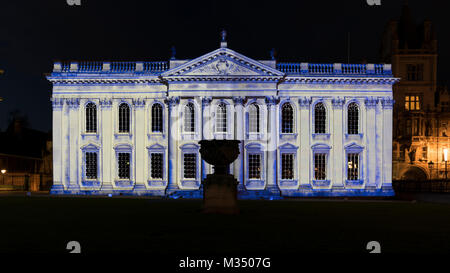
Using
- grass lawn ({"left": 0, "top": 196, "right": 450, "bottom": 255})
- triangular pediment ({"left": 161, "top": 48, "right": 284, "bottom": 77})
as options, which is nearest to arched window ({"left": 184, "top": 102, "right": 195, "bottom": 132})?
triangular pediment ({"left": 161, "top": 48, "right": 284, "bottom": 77})

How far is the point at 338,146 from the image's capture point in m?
40.5

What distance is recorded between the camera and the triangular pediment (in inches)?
1527

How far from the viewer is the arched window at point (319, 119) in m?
40.8

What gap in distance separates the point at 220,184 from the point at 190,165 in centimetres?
1815

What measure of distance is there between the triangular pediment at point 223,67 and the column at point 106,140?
5451 millimetres

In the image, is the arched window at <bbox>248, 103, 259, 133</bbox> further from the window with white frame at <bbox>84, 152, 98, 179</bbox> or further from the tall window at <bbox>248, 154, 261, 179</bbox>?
the window with white frame at <bbox>84, 152, 98, 179</bbox>

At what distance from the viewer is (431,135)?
2456 inches

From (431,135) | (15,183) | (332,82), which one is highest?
(332,82)

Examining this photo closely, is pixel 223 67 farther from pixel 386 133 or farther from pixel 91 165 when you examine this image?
pixel 386 133

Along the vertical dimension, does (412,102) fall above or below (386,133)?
above

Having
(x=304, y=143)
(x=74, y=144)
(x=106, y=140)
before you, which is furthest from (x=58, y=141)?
(x=304, y=143)
